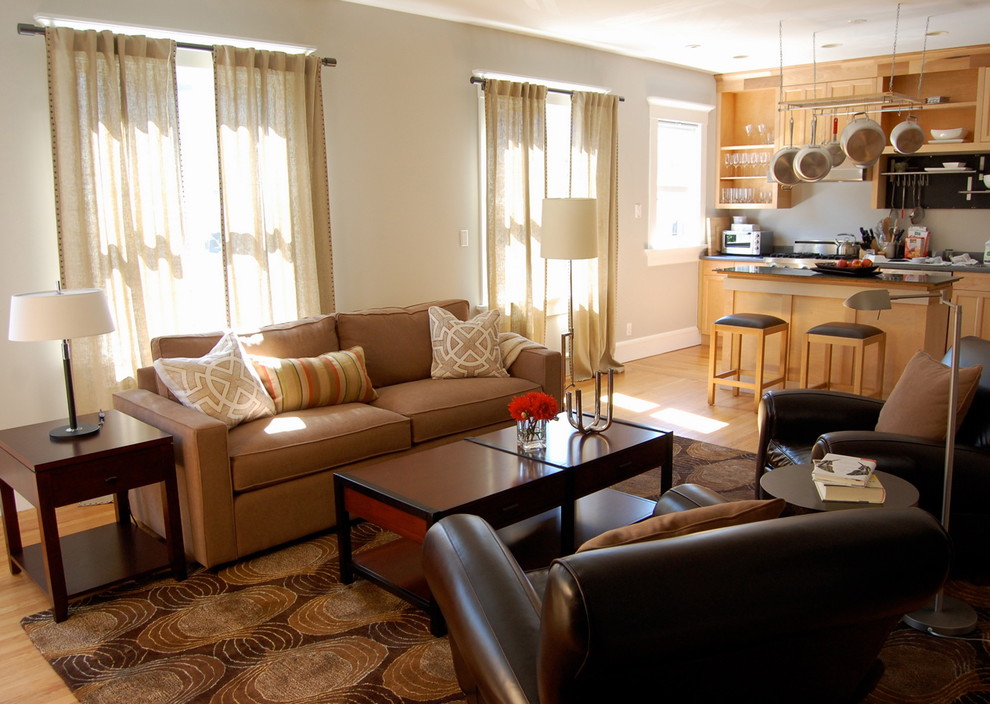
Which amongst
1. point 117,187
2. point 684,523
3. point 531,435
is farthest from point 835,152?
point 684,523

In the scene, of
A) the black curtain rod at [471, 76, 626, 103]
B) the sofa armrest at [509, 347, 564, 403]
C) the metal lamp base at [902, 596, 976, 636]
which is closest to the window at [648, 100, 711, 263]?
the black curtain rod at [471, 76, 626, 103]

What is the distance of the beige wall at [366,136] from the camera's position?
3.67m

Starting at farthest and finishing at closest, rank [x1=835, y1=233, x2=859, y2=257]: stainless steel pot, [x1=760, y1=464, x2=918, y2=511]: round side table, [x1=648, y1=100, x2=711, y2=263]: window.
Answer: [x1=648, y1=100, x2=711, y2=263]: window < [x1=835, y1=233, x2=859, y2=257]: stainless steel pot < [x1=760, y1=464, x2=918, y2=511]: round side table

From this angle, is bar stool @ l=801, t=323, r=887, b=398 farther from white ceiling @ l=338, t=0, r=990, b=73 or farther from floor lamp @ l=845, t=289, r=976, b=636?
floor lamp @ l=845, t=289, r=976, b=636

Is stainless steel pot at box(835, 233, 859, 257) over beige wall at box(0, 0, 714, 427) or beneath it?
beneath

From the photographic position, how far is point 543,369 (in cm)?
457

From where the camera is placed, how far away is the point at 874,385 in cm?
535

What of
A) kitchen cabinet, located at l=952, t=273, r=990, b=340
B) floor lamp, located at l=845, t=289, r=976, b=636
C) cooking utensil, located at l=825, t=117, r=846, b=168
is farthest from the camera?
kitchen cabinet, located at l=952, t=273, r=990, b=340

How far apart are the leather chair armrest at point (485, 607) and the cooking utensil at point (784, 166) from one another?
4.40 m

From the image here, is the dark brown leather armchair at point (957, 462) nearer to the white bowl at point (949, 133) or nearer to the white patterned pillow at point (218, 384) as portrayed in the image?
the white patterned pillow at point (218, 384)

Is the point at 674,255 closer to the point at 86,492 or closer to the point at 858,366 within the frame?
the point at 858,366

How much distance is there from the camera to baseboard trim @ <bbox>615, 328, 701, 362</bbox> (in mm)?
7187

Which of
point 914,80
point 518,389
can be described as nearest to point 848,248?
point 914,80

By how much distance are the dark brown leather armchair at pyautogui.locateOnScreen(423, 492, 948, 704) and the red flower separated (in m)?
1.60
